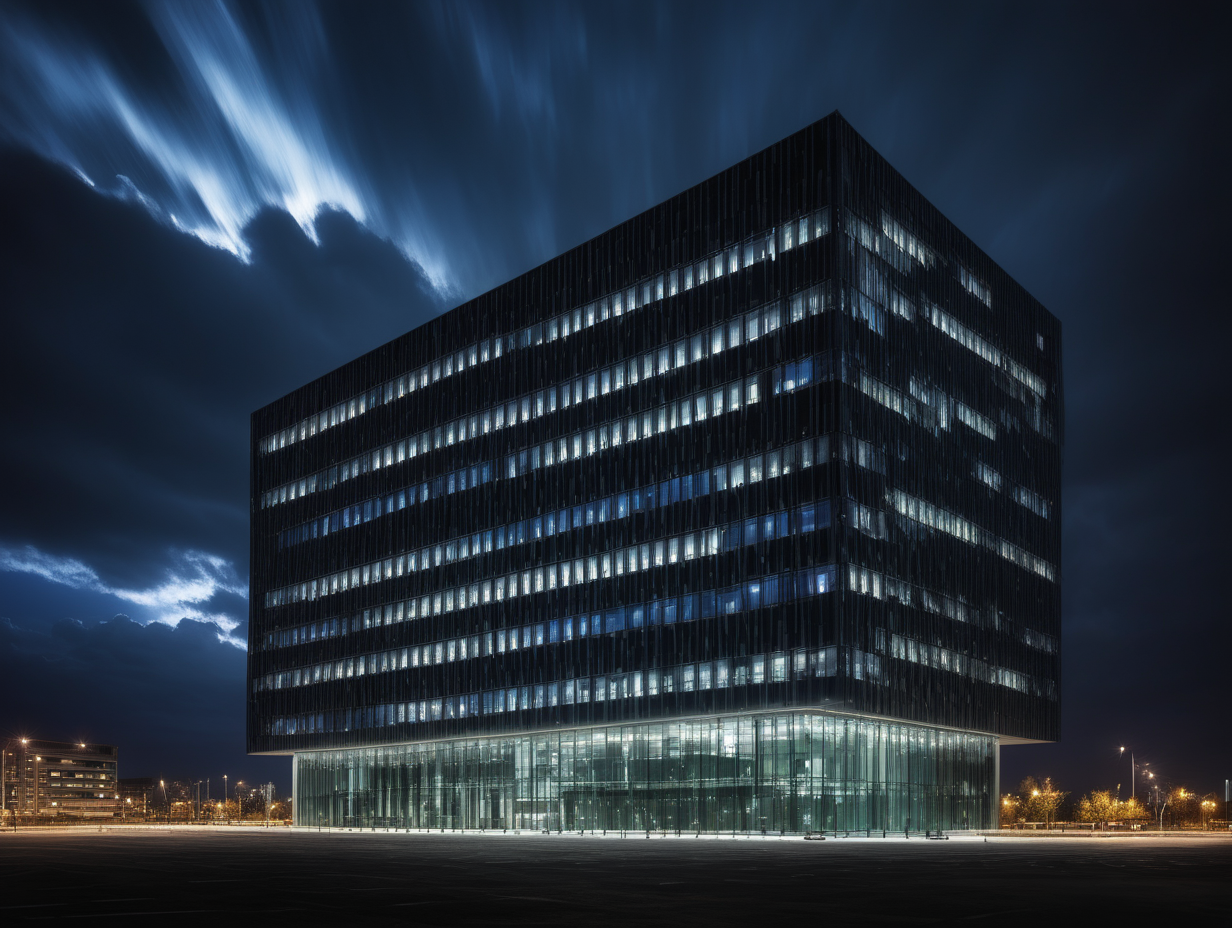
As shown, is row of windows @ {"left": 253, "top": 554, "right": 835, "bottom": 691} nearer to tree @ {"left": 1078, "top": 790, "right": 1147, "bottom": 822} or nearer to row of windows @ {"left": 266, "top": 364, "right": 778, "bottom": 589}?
row of windows @ {"left": 266, "top": 364, "right": 778, "bottom": 589}

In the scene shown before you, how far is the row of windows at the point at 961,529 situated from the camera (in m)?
84.7

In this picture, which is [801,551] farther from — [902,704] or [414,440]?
[414,440]

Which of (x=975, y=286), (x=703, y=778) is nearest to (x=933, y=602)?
(x=703, y=778)

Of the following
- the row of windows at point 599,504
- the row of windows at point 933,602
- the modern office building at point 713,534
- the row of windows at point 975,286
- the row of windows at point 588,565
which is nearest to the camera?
the row of windows at point 933,602

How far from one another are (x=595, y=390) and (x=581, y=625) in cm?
1982

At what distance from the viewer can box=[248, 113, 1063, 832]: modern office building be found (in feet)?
264

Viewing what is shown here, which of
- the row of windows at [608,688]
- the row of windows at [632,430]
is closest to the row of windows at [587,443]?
the row of windows at [632,430]

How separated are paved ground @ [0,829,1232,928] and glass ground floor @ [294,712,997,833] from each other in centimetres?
2882

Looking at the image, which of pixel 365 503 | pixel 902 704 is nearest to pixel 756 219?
pixel 902 704

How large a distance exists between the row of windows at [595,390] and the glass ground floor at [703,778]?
A: 82.5 ft

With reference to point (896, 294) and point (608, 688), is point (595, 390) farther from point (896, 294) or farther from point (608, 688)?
point (896, 294)

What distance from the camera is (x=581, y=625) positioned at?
93.8 m

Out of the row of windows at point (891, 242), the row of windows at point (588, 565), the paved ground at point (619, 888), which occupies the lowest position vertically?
the paved ground at point (619, 888)

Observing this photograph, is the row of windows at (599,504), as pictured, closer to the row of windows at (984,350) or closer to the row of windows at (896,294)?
the row of windows at (896,294)
